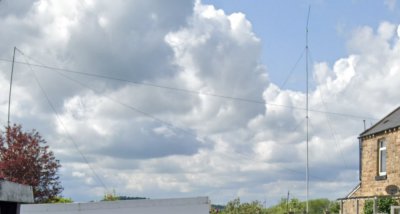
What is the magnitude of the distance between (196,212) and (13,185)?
15.8 meters

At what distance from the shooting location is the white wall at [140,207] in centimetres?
2450

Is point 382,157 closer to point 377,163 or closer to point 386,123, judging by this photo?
point 377,163

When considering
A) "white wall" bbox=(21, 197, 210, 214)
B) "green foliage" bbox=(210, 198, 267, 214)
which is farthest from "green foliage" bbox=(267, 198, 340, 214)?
"white wall" bbox=(21, 197, 210, 214)

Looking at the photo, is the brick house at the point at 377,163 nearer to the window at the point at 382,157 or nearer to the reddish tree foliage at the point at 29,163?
the window at the point at 382,157

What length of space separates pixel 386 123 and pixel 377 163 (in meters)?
2.17

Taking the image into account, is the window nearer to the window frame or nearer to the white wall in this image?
the window frame

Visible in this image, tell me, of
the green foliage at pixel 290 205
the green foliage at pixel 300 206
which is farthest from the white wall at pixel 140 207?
the green foliage at pixel 290 205

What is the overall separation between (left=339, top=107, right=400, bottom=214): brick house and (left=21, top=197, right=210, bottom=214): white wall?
10862 mm

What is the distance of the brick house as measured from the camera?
3316 centimetres

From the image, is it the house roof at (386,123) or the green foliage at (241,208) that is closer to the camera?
the house roof at (386,123)

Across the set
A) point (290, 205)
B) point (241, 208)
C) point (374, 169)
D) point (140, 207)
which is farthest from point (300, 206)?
point (140, 207)

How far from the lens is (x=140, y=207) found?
24547 mm

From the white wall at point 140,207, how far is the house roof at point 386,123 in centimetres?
1296

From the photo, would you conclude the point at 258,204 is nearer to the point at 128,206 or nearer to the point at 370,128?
the point at 370,128
